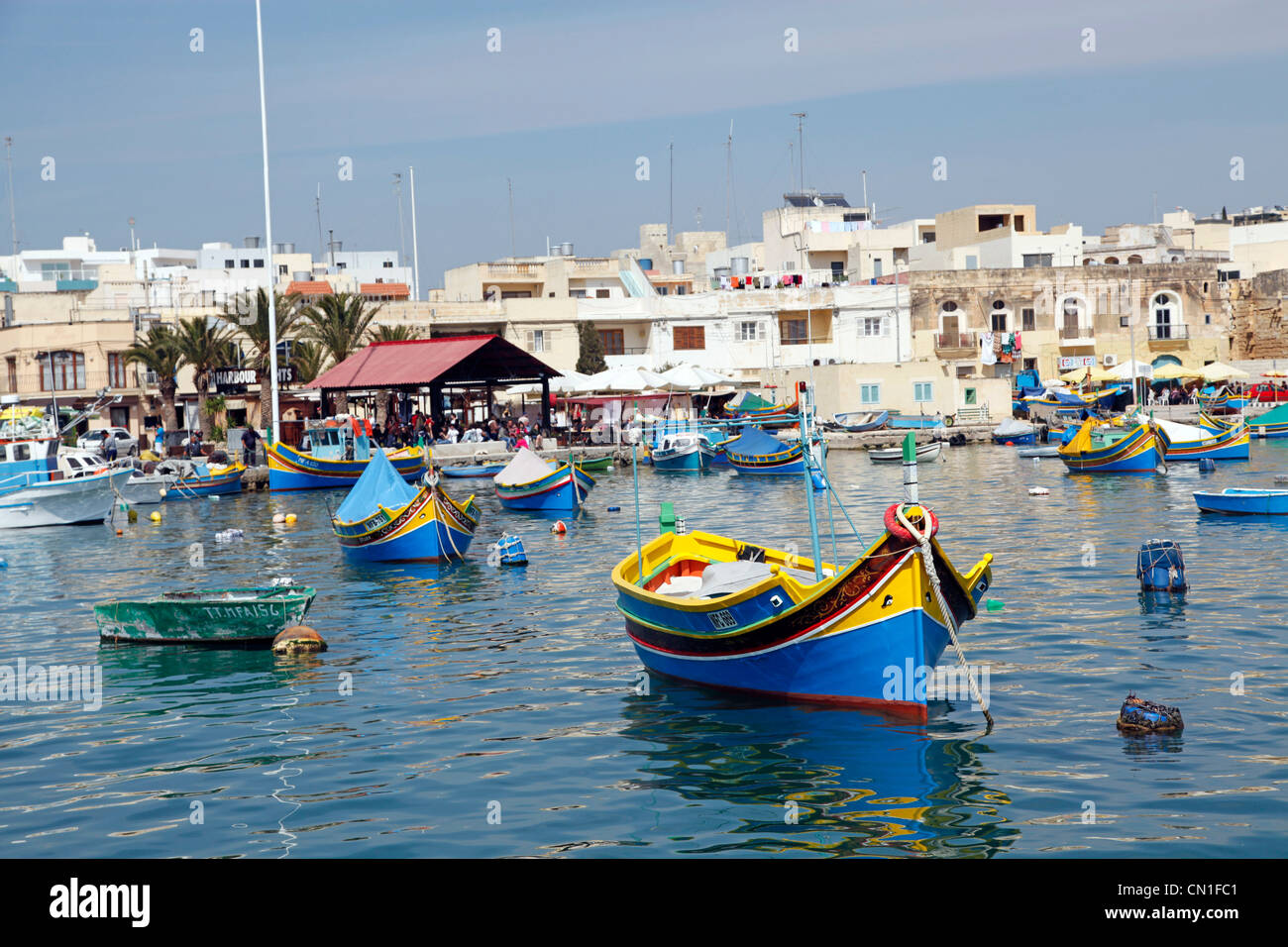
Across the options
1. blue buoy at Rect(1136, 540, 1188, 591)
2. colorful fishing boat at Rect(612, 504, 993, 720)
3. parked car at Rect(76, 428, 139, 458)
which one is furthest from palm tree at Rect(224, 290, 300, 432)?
colorful fishing boat at Rect(612, 504, 993, 720)

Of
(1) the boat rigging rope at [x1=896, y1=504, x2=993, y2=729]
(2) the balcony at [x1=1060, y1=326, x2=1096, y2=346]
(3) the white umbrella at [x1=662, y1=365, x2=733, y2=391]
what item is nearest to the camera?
(1) the boat rigging rope at [x1=896, y1=504, x2=993, y2=729]

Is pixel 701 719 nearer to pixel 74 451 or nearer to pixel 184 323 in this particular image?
pixel 74 451

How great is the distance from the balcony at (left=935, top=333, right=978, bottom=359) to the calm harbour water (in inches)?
1974

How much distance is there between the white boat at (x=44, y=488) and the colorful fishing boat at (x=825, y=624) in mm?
29774

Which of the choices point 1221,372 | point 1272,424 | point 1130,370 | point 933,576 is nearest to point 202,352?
point 1130,370

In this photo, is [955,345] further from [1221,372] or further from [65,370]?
[65,370]

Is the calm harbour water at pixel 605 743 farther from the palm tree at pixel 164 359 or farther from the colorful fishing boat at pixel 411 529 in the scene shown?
the palm tree at pixel 164 359

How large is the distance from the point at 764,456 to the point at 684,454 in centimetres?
500

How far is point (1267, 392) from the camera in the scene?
221 feet

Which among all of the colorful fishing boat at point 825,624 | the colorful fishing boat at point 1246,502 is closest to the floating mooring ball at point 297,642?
the colorful fishing boat at point 825,624

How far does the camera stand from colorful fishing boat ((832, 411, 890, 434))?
6238 cm

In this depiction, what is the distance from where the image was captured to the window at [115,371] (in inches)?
2504

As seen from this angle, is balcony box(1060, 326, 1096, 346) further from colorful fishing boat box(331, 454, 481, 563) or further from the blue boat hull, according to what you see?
the blue boat hull
